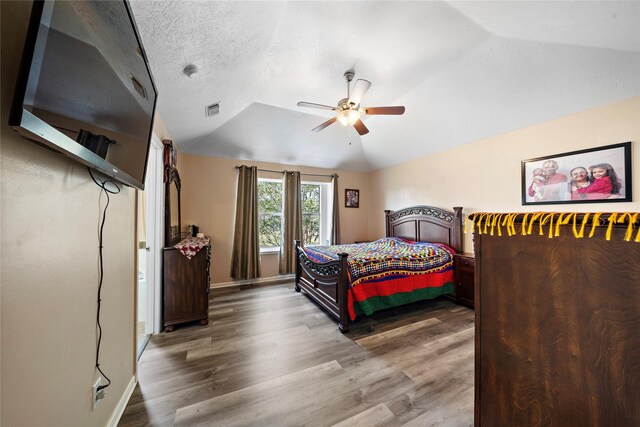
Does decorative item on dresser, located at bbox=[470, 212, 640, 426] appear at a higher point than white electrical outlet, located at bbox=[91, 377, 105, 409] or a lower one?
higher

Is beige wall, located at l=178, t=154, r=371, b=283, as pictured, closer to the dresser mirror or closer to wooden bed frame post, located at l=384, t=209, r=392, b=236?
the dresser mirror

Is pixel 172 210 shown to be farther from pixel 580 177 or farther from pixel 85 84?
pixel 580 177

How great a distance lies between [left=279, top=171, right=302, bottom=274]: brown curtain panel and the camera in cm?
450

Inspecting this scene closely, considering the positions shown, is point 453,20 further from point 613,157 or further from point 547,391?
point 547,391

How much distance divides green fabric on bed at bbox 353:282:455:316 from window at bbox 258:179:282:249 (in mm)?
2392

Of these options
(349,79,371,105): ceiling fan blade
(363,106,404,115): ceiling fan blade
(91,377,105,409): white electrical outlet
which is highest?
(349,79,371,105): ceiling fan blade

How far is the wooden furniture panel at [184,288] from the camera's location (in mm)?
2545

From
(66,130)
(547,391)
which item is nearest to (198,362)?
(66,130)

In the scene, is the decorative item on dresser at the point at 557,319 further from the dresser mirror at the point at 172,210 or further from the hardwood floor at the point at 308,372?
the dresser mirror at the point at 172,210

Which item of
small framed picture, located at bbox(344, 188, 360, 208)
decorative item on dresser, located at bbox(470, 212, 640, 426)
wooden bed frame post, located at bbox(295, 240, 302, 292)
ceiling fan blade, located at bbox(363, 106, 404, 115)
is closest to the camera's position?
decorative item on dresser, located at bbox(470, 212, 640, 426)

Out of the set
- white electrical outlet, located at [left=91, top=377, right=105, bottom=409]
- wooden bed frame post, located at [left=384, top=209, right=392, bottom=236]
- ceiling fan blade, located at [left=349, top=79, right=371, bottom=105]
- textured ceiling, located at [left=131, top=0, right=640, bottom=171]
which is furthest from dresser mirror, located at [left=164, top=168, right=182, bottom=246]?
wooden bed frame post, located at [left=384, top=209, right=392, bottom=236]

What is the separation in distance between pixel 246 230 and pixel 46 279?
335 centimetres

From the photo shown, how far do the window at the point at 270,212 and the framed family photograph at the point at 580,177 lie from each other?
12.7 ft

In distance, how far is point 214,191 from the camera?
410 cm
